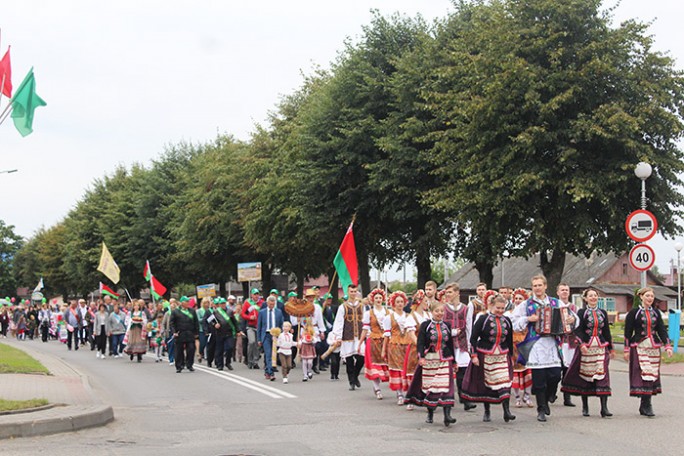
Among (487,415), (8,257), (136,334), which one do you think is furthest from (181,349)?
(8,257)

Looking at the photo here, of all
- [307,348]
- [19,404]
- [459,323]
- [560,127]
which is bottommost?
[19,404]

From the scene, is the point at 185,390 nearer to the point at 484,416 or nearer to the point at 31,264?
the point at 484,416

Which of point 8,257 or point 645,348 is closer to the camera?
point 645,348

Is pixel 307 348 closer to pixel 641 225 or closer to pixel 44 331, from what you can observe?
pixel 641 225

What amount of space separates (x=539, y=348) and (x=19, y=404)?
7055 mm

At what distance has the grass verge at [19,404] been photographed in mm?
11884

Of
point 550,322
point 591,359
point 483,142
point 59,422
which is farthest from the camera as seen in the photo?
point 483,142

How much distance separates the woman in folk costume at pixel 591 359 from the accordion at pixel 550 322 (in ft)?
2.06

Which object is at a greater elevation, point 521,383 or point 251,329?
point 251,329

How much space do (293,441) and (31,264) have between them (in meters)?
124

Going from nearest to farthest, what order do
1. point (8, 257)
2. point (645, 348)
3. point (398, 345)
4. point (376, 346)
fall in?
1. point (645, 348)
2. point (398, 345)
3. point (376, 346)
4. point (8, 257)

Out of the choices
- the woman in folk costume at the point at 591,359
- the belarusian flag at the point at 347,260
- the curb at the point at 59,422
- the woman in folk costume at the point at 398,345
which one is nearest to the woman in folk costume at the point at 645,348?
the woman in folk costume at the point at 591,359

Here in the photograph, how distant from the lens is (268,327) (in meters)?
19.5

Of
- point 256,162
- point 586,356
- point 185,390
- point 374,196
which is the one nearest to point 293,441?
point 586,356
